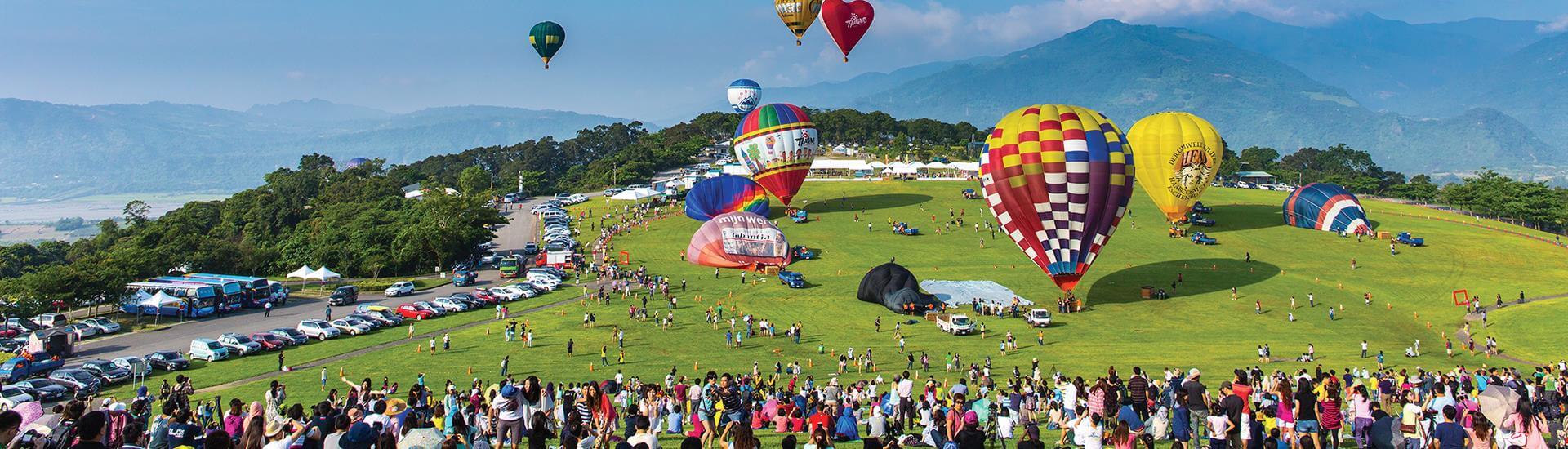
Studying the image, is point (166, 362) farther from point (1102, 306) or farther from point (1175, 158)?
point (1175, 158)

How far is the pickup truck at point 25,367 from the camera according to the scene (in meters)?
34.7

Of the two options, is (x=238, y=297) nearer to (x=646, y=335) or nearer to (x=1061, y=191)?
(x=646, y=335)

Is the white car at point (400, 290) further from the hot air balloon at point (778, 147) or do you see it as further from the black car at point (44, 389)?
the hot air balloon at point (778, 147)

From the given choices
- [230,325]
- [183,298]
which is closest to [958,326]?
[230,325]

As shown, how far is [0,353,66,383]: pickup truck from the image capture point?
3466cm

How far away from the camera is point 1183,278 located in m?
56.6

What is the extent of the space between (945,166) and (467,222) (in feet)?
199

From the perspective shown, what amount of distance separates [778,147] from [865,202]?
1254cm

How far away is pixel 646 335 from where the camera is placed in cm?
4241

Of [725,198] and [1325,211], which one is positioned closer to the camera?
[1325,211]

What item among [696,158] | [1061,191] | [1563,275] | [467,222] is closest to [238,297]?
[467,222]

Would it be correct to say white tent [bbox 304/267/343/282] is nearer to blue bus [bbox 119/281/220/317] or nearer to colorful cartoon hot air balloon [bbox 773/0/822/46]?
blue bus [bbox 119/281/220/317]

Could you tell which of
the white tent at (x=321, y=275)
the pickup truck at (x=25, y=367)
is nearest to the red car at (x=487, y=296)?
the white tent at (x=321, y=275)

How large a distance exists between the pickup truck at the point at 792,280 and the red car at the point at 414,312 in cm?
1813
